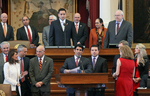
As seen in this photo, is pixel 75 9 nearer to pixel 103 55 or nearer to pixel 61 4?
pixel 61 4

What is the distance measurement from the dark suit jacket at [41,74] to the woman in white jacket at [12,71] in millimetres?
270

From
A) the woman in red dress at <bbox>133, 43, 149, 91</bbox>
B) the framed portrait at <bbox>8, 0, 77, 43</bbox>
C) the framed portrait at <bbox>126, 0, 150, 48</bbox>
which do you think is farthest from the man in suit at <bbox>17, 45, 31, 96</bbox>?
the framed portrait at <bbox>8, 0, 77, 43</bbox>

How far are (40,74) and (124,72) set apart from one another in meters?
1.56

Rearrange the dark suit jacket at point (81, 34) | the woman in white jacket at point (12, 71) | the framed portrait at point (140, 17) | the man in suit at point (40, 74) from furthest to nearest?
the framed portrait at point (140, 17), the dark suit jacket at point (81, 34), the man in suit at point (40, 74), the woman in white jacket at point (12, 71)

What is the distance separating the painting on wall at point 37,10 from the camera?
40.3 ft

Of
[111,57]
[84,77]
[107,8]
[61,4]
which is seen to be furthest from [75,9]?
[84,77]

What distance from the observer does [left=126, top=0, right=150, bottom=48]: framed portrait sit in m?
10.4

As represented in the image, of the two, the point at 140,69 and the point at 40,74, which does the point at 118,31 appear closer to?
the point at 140,69

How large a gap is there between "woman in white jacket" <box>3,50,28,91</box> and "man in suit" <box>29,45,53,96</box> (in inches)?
10.7

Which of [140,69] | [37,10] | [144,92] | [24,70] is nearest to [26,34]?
[24,70]

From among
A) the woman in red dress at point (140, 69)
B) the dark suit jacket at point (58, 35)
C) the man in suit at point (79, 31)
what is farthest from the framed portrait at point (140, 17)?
the woman in red dress at point (140, 69)

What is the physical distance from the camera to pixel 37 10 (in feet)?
Result: 40.7

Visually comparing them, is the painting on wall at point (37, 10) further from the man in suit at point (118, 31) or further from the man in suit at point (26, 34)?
the man in suit at point (118, 31)

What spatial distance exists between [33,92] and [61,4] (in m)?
7.08
